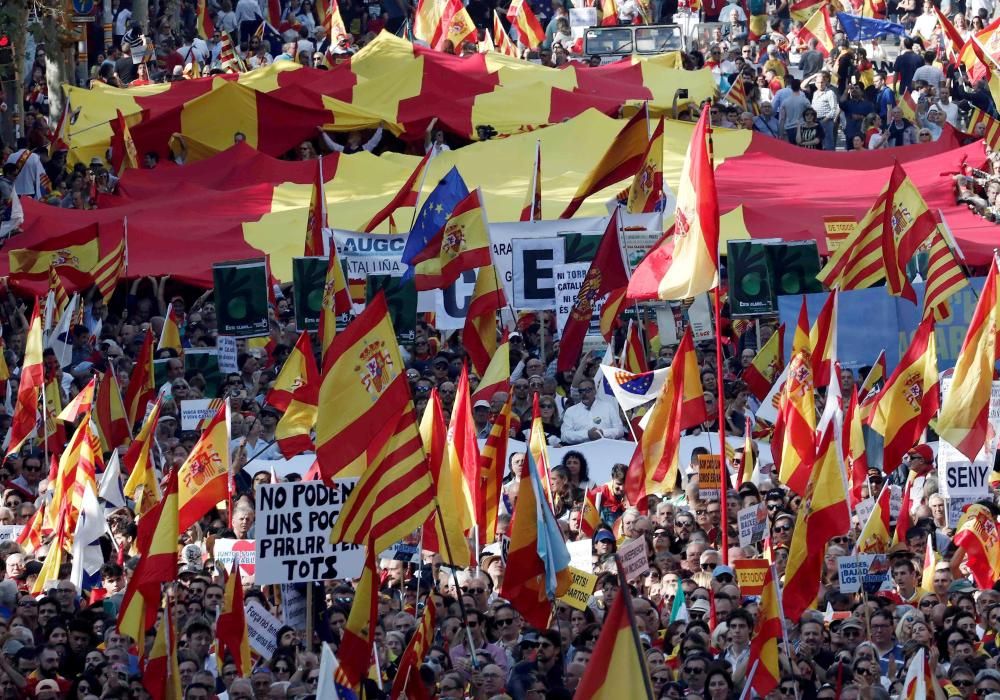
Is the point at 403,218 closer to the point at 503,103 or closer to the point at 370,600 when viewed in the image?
the point at 503,103

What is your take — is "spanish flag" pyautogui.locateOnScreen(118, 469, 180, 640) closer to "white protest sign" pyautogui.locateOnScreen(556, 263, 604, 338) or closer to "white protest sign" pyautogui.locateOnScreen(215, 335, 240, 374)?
"white protest sign" pyautogui.locateOnScreen(556, 263, 604, 338)

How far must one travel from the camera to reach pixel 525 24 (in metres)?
33.0

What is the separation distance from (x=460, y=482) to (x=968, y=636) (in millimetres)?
3706

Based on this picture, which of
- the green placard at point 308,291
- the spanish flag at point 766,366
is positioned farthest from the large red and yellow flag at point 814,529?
the green placard at point 308,291

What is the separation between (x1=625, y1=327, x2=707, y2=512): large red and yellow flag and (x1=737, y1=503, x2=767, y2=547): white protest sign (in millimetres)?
1190

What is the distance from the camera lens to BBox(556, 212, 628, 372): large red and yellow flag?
61.1 feet

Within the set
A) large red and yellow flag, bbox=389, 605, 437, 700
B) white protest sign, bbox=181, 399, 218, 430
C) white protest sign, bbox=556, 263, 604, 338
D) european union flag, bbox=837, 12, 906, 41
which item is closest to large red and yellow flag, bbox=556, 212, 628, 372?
white protest sign, bbox=556, 263, 604, 338

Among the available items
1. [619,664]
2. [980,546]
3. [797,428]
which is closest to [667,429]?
[797,428]

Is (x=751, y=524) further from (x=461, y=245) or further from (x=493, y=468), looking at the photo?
(x=461, y=245)

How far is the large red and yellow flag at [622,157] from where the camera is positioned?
20359 mm

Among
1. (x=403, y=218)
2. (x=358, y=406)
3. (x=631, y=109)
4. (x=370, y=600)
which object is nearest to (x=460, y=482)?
(x=358, y=406)

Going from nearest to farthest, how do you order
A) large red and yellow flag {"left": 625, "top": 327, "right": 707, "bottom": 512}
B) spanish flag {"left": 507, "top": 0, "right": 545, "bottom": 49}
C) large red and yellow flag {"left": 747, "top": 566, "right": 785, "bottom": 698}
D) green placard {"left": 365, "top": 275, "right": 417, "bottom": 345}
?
large red and yellow flag {"left": 747, "top": 566, "right": 785, "bottom": 698}, large red and yellow flag {"left": 625, "top": 327, "right": 707, "bottom": 512}, green placard {"left": 365, "top": 275, "right": 417, "bottom": 345}, spanish flag {"left": 507, "top": 0, "right": 545, "bottom": 49}

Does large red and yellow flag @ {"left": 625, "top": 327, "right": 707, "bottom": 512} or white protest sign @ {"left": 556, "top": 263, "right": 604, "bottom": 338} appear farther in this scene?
white protest sign @ {"left": 556, "top": 263, "right": 604, "bottom": 338}

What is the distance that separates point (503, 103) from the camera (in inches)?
1103
